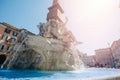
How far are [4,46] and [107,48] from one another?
192 feet

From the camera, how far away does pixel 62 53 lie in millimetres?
20406

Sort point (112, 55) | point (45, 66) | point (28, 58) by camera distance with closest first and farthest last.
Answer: point (45, 66) < point (28, 58) < point (112, 55)

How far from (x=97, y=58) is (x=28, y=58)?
58.7 m

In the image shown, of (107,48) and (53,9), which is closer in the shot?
(53,9)

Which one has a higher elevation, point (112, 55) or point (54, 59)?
point (112, 55)

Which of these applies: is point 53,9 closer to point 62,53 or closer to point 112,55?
point 62,53

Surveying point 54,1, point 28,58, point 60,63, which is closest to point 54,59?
point 60,63

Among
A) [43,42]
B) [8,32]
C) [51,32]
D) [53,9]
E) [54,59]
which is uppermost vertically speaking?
[53,9]

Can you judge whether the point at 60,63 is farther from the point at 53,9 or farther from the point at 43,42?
the point at 53,9

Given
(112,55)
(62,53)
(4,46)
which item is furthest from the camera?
(112,55)

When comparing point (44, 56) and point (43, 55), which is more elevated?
point (43, 55)

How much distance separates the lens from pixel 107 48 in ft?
228

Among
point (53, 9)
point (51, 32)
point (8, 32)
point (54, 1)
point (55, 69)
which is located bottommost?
point (55, 69)

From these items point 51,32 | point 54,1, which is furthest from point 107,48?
point 51,32
